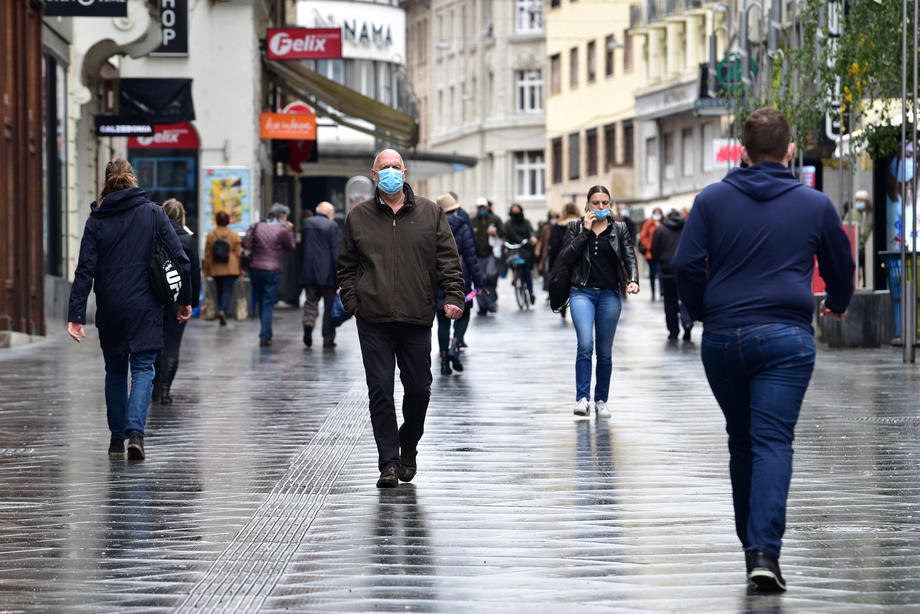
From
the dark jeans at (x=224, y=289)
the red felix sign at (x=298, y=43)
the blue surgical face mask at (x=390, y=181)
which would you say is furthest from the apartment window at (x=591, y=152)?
the blue surgical face mask at (x=390, y=181)

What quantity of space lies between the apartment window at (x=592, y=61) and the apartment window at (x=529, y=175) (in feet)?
37.7

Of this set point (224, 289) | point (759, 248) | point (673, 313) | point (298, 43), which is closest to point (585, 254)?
point (759, 248)

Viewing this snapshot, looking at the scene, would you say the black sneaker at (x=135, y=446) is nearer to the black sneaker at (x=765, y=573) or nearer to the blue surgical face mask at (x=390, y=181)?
the blue surgical face mask at (x=390, y=181)

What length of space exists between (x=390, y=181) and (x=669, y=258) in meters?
16.3

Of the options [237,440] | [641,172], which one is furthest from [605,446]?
[641,172]

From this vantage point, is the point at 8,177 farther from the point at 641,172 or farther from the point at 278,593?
the point at 641,172

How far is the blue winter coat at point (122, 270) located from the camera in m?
11.3

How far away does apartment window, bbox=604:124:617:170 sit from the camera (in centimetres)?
7475

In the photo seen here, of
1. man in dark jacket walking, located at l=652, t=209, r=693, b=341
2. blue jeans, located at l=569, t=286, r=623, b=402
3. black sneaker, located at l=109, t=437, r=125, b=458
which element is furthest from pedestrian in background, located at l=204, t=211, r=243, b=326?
black sneaker, located at l=109, t=437, r=125, b=458

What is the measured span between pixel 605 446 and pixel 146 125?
1813 centimetres

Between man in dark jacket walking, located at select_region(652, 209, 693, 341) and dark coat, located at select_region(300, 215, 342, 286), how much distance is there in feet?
14.5

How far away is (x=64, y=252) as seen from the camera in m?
29.3

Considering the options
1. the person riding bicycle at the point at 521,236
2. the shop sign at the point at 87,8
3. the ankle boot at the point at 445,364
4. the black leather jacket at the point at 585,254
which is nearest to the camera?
the black leather jacket at the point at 585,254

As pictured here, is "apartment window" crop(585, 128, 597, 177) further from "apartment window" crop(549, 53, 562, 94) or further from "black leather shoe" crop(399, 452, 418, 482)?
"black leather shoe" crop(399, 452, 418, 482)
